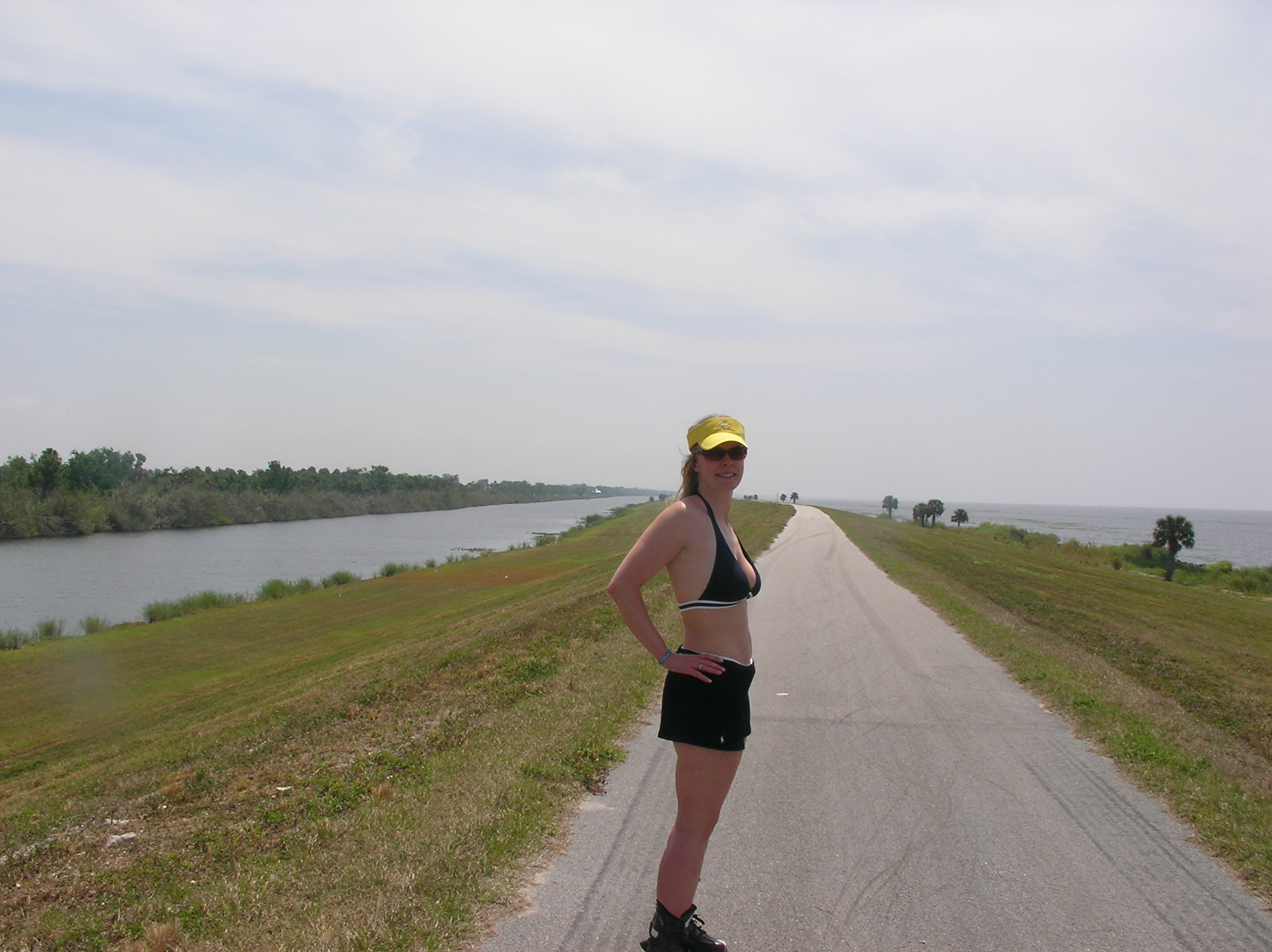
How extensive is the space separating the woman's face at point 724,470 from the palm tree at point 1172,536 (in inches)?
2078

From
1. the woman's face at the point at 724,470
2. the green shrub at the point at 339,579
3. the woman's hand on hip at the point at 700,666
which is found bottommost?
the green shrub at the point at 339,579

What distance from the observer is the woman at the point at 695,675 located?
2881mm

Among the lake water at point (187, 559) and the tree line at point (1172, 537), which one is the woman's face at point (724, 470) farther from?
the tree line at point (1172, 537)

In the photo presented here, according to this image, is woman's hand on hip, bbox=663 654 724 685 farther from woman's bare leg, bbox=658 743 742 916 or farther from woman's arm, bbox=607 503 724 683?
woman's bare leg, bbox=658 743 742 916

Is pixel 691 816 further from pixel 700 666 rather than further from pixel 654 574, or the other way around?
pixel 654 574

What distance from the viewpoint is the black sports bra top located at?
2920 millimetres

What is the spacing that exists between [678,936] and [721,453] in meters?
1.82

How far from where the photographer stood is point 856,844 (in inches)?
170

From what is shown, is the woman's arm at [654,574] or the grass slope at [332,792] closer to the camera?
the woman's arm at [654,574]

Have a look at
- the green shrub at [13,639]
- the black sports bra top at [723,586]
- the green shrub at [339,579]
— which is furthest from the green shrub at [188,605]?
the black sports bra top at [723,586]

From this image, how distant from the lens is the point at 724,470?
3.09m

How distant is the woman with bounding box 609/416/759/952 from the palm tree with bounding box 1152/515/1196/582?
52.9 metres

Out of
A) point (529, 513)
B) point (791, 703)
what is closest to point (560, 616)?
point (791, 703)

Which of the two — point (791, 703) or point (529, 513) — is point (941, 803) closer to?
point (791, 703)
